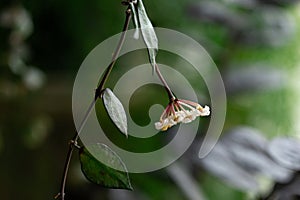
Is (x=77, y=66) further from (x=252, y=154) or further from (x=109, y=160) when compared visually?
(x=109, y=160)

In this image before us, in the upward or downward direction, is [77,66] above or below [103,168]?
below

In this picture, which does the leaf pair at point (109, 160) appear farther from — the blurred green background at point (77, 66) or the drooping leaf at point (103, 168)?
the blurred green background at point (77, 66)

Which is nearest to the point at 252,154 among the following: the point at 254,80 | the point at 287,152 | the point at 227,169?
the point at 227,169

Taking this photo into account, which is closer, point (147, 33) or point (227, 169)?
point (147, 33)

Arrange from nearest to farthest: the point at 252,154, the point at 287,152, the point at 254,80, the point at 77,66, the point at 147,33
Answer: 1. the point at 147,33
2. the point at 287,152
3. the point at 252,154
4. the point at 254,80
5. the point at 77,66

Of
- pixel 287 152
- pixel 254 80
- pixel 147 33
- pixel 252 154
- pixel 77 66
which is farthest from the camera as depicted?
pixel 77 66

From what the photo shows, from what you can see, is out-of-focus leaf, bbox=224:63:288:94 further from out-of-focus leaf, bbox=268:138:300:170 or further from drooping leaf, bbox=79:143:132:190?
drooping leaf, bbox=79:143:132:190
